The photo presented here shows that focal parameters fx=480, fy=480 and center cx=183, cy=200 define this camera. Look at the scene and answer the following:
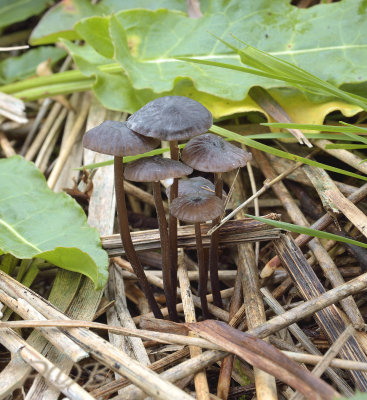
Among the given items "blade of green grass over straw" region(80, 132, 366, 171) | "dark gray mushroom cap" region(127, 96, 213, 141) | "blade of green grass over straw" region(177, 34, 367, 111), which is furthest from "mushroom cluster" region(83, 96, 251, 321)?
"blade of green grass over straw" region(177, 34, 367, 111)

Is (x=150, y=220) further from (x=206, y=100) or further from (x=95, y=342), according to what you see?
(x=95, y=342)

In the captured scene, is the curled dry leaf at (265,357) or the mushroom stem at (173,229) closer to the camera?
A: the curled dry leaf at (265,357)

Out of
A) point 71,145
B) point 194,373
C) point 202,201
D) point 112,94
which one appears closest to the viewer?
point 194,373

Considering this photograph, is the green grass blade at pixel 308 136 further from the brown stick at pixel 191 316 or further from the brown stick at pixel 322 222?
the brown stick at pixel 191 316

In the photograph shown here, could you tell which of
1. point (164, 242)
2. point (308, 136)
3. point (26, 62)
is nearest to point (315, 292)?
point (164, 242)

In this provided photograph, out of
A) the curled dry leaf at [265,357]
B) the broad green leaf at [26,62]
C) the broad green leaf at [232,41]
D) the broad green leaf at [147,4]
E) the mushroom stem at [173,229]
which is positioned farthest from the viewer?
the broad green leaf at [26,62]

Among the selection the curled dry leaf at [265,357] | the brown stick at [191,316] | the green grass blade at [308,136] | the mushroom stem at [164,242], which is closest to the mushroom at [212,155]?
the mushroom stem at [164,242]

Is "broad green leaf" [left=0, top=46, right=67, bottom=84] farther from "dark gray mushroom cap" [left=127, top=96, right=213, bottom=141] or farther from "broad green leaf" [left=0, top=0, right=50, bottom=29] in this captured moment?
"dark gray mushroom cap" [left=127, top=96, right=213, bottom=141]

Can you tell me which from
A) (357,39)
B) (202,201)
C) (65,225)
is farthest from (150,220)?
(357,39)
